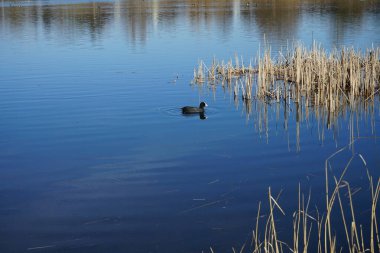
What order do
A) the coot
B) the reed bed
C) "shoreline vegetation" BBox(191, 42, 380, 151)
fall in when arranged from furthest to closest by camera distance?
the reed bed < the coot < "shoreline vegetation" BBox(191, 42, 380, 151)

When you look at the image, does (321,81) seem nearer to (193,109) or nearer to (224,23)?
(193,109)

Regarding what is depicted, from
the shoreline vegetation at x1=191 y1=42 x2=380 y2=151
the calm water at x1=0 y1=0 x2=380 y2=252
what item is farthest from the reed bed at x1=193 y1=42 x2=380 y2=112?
the calm water at x1=0 y1=0 x2=380 y2=252

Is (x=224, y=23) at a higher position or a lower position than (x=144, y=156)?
higher

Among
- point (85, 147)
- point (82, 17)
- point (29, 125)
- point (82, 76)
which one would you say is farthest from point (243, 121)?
point (82, 17)

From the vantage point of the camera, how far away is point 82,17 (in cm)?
4350

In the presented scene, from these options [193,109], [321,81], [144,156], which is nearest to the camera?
[144,156]

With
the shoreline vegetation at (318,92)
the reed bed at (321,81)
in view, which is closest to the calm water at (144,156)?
the shoreline vegetation at (318,92)

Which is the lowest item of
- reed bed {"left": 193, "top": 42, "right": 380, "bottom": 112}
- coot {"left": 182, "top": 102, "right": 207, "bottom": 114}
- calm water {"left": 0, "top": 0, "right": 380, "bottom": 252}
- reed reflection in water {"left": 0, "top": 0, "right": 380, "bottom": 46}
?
calm water {"left": 0, "top": 0, "right": 380, "bottom": 252}

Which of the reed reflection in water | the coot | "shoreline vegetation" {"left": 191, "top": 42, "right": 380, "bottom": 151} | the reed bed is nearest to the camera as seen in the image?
"shoreline vegetation" {"left": 191, "top": 42, "right": 380, "bottom": 151}

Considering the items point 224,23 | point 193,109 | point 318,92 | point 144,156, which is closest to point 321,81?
point 318,92

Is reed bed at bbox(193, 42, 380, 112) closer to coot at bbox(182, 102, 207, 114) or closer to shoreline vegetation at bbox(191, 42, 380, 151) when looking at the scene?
shoreline vegetation at bbox(191, 42, 380, 151)

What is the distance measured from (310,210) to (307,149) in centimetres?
→ 291

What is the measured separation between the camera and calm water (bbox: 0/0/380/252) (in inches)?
256

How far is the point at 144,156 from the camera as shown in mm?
9453
